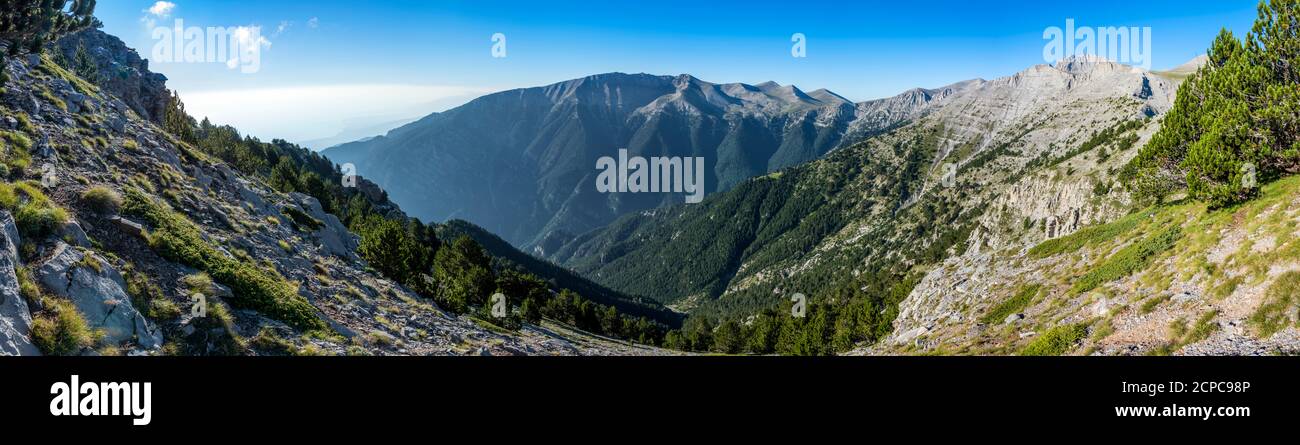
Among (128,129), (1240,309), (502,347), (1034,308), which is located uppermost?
(128,129)

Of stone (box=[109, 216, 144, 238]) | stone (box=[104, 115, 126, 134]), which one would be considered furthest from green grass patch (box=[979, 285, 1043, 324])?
stone (box=[104, 115, 126, 134])

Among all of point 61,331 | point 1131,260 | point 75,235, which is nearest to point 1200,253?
point 1131,260

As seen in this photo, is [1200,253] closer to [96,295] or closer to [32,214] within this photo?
[96,295]

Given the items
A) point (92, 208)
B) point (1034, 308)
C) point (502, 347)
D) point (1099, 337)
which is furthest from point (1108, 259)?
point (92, 208)

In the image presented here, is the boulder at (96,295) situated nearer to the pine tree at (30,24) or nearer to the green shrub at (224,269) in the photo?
the green shrub at (224,269)

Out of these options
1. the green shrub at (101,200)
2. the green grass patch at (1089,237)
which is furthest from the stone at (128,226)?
the green grass patch at (1089,237)
